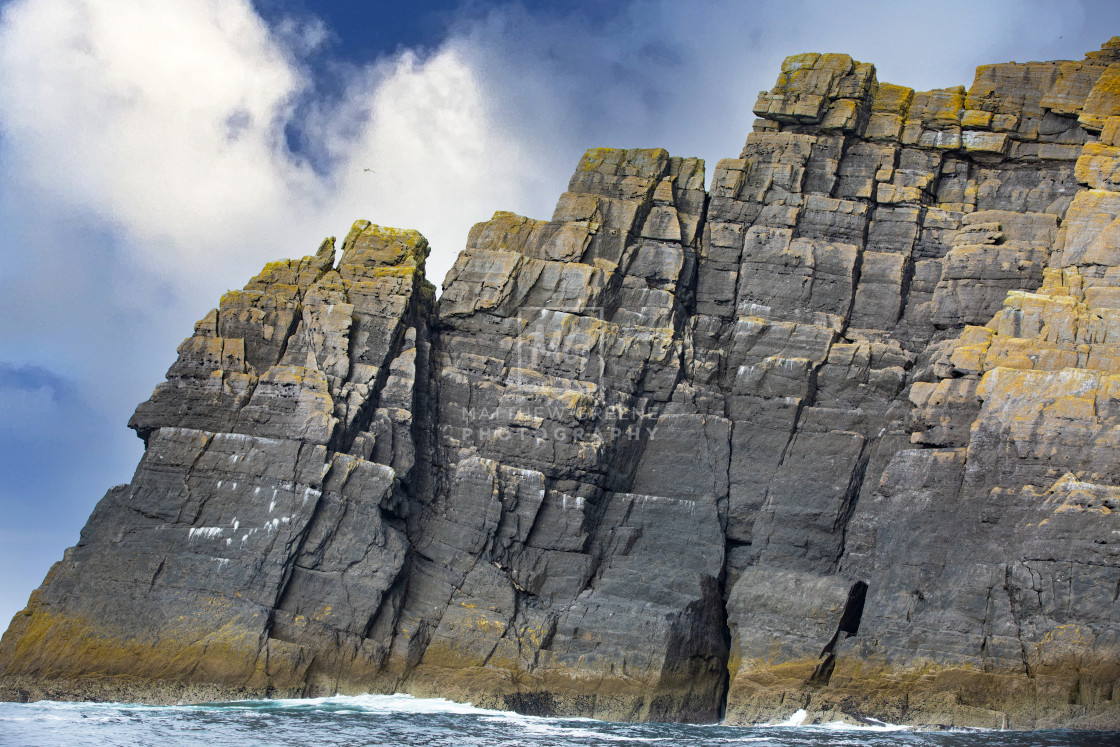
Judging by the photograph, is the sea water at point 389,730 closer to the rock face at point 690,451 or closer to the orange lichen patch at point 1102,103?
the rock face at point 690,451

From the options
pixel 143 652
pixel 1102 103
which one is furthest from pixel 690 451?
pixel 1102 103

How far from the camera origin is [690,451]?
5369 cm

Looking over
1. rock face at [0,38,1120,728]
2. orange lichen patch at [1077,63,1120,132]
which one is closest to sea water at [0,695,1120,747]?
rock face at [0,38,1120,728]

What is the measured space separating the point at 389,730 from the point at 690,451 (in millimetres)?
19287

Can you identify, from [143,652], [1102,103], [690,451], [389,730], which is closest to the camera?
[389,730]

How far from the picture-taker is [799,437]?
53.5m

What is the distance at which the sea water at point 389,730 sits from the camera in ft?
127

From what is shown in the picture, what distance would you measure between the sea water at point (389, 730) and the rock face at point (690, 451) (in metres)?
1.29

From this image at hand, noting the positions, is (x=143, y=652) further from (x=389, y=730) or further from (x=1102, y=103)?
(x=1102, y=103)

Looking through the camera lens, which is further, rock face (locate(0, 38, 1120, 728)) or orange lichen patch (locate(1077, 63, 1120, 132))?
orange lichen patch (locate(1077, 63, 1120, 132))

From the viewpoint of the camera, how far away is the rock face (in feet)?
149

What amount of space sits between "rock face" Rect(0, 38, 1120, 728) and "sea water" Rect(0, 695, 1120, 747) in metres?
1.29

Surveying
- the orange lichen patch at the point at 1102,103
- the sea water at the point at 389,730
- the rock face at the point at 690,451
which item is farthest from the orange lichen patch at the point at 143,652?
the orange lichen patch at the point at 1102,103

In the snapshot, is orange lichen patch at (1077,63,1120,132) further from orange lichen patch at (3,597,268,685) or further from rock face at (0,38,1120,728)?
orange lichen patch at (3,597,268,685)
